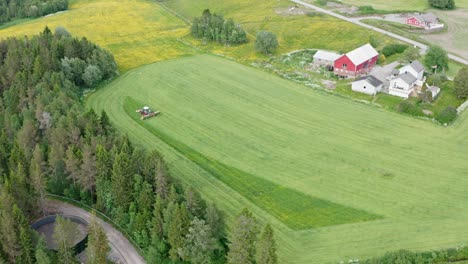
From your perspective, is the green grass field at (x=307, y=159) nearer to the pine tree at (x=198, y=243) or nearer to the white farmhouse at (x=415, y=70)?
the pine tree at (x=198, y=243)

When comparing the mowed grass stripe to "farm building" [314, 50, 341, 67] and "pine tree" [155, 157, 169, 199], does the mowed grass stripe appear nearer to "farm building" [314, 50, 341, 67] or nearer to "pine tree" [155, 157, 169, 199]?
"pine tree" [155, 157, 169, 199]

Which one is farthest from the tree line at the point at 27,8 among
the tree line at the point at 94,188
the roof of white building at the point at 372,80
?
the roof of white building at the point at 372,80

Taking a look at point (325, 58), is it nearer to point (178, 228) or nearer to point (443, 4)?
point (443, 4)

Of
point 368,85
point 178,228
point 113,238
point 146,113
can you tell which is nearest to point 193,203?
point 178,228

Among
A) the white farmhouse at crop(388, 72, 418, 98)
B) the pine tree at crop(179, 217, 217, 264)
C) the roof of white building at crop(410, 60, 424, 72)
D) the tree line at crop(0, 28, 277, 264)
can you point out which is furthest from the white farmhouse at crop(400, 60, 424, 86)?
the pine tree at crop(179, 217, 217, 264)

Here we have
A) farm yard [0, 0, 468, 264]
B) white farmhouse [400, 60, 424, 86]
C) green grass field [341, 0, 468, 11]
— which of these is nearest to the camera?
farm yard [0, 0, 468, 264]

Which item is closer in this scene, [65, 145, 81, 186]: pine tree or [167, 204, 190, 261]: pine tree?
[167, 204, 190, 261]: pine tree

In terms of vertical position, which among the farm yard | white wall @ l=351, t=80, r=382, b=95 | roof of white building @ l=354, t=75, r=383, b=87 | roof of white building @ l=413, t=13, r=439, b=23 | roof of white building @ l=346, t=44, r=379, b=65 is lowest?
the farm yard

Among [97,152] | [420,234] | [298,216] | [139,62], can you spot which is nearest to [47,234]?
[97,152]
